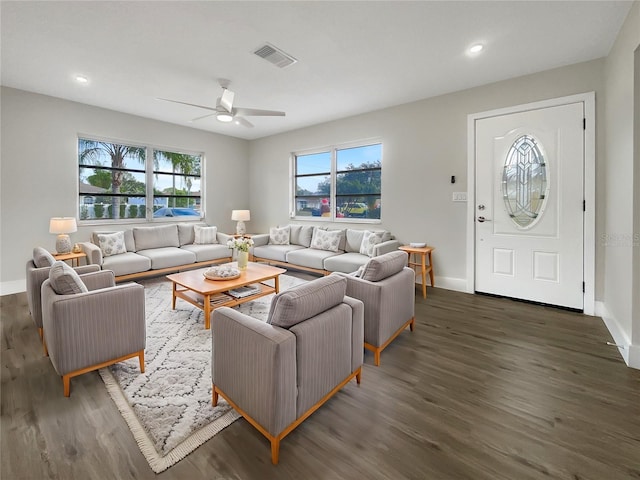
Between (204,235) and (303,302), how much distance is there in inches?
187

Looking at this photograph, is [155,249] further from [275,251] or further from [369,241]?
[369,241]

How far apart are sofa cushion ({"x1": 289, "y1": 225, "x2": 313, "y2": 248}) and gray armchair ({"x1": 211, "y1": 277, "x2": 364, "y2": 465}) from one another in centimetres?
391

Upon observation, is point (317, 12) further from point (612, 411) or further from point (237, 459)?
point (612, 411)

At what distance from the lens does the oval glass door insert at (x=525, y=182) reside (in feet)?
12.2

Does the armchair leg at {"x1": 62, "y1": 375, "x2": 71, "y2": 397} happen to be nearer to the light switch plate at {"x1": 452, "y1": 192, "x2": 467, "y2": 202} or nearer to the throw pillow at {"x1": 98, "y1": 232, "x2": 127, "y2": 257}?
the throw pillow at {"x1": 98, "y1": 232, "x2": 127, "y2": 257}

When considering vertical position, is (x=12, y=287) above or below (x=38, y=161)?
below

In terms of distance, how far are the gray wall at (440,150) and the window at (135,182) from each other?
3.27 m

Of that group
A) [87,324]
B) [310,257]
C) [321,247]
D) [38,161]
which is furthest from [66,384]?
[38,161]

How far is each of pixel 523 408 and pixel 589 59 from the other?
12.3 ft

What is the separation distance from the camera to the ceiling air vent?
310 centimetres

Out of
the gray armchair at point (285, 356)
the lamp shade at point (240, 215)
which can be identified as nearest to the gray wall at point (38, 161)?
the lamp shade at point (240, 215)

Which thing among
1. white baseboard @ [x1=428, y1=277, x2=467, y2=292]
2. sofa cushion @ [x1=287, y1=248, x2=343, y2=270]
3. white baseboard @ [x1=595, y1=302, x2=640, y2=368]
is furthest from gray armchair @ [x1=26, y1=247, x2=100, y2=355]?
white baseboard @ [x1=595, y1=302, x2=640, y2=368]

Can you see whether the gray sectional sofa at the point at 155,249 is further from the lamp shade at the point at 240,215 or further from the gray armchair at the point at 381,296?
the gray armchair at the point at 381,296

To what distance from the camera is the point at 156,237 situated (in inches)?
213
